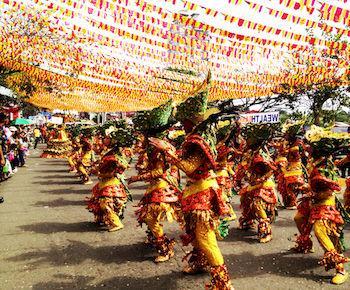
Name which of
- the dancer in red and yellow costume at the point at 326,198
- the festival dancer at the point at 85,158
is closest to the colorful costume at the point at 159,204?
the dancer in red and yellow costume at the point at 326,198

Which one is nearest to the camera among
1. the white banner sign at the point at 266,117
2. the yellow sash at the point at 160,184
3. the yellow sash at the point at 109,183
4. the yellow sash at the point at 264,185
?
the yellow sash at the point at 160,184

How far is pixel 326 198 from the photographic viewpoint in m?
5.26

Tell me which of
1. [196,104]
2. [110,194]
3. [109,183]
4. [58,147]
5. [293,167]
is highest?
[196,104]

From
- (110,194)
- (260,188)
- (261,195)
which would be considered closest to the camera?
(261,195)

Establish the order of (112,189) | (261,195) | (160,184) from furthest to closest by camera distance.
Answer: (112,189), (261,195), (160,184)

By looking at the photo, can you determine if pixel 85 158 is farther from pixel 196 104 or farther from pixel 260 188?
pixel 196 104

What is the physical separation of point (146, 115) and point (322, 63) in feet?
25.7

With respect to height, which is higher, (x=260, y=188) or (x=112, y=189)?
(x=260, y=188)

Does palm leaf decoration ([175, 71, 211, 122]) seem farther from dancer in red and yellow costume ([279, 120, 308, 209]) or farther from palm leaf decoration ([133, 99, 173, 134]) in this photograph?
dancer in red and yellow costume ([279, 120, 308, 209])

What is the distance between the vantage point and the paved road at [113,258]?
4875 millimetres

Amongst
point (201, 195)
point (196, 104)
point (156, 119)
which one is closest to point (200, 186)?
point (201, 195)

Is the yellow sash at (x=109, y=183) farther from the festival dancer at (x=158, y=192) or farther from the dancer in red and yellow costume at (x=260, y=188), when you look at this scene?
the dancer in red and yellow costume at (x=260, y=188)

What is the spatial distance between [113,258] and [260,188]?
2933mm

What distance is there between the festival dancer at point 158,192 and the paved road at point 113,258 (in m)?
0.31
